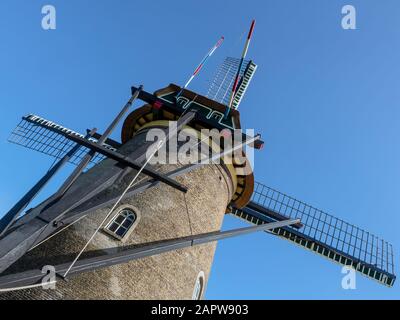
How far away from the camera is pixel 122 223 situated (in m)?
7.65

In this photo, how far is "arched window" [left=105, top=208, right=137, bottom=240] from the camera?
292 inches

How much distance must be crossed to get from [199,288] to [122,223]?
2.31m

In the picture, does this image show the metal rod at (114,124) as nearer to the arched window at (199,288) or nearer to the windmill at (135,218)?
the windmill at (135,218)

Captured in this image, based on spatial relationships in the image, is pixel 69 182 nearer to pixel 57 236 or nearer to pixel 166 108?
pixel 57 236

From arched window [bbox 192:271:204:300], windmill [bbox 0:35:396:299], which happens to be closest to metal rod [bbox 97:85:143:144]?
windmill [bbox 0:35:396:299]

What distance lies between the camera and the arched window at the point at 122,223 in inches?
292

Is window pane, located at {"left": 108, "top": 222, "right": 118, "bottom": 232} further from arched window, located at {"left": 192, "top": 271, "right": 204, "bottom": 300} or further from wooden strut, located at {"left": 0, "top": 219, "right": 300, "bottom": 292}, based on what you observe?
arched window, located at {"left": 192, "top": 271, "right": 204, "bottom": 300}

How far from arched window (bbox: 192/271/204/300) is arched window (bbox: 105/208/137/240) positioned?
188cm

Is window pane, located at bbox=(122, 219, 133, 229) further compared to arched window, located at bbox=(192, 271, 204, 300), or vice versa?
arched window, located at bbox=(192, 271, 204, 300)

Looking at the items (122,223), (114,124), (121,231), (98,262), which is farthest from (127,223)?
(114,124)

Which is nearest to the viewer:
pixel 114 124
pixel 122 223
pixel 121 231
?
pixel 121 231

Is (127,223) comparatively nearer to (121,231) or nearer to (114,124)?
(121,231)
